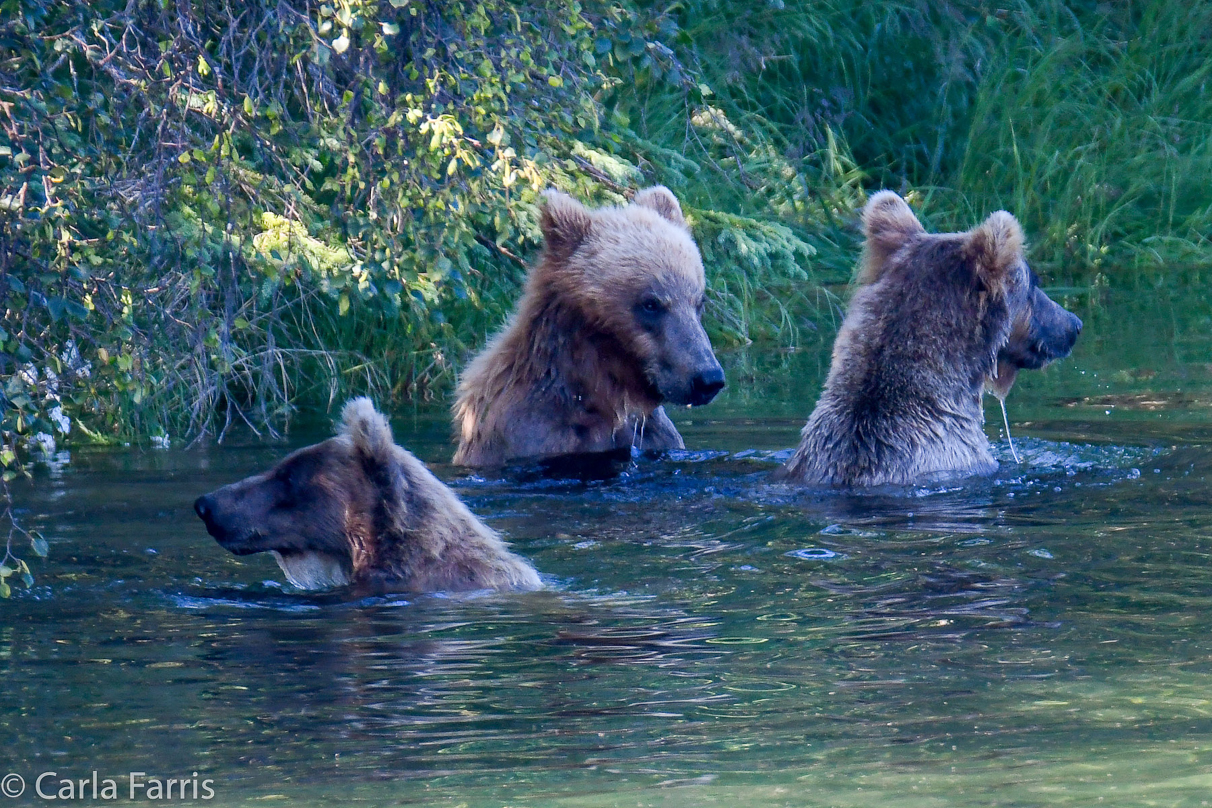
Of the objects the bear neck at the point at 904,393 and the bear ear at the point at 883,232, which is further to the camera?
the bear ear at the point at 883,232

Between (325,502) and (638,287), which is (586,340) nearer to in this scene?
(638,287)

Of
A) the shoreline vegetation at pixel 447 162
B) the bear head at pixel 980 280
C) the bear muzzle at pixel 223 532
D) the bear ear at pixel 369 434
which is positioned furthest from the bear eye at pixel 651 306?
the bear muzzle at pixel 223 532

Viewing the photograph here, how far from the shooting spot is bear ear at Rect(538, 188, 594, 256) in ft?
28.8

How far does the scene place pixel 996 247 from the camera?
7449mm

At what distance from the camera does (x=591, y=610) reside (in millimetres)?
5727

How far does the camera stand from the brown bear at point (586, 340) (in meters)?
8.58

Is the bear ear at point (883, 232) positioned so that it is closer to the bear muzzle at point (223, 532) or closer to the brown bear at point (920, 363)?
the brown bear at point (920, 363)

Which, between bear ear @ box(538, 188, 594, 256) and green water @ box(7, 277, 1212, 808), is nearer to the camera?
green water @ box(7, 277, 1212, 808)

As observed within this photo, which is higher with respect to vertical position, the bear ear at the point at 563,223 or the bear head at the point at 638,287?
the bear ear at the point at 563,223

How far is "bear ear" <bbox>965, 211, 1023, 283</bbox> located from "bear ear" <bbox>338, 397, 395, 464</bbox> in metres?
2.90

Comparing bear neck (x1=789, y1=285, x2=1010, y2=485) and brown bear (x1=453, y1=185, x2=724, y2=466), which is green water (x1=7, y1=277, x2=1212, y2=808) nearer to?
bear neck (x1=789, y1=285, x2=1010, y2=485)

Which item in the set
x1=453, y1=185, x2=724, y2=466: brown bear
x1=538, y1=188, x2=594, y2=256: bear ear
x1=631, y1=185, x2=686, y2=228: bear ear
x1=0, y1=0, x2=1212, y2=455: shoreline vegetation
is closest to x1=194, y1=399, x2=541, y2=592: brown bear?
x1=0, y1=0, x2=1212, y2=455: shoreline vegetation

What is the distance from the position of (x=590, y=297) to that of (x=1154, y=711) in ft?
15.8

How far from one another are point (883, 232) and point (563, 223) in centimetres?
175
